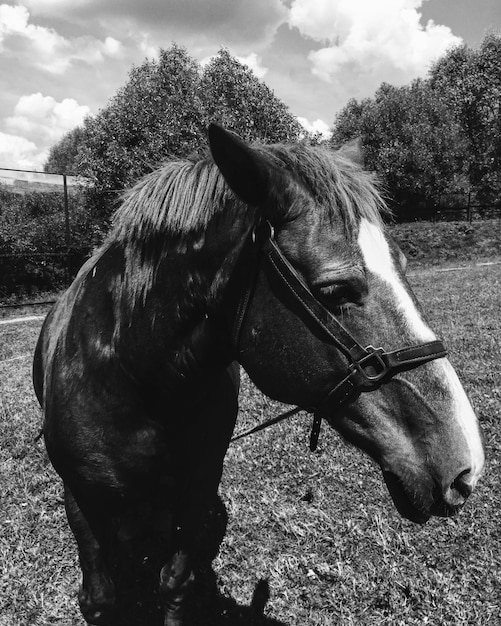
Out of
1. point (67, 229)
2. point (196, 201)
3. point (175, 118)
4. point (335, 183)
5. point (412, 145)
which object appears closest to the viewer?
point (335, 183)

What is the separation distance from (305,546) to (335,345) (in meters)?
2.25

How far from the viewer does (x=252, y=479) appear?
4051 mm

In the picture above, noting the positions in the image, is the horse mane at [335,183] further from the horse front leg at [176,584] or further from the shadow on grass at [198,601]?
the shadow on grass at [198,601]

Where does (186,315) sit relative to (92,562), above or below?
above

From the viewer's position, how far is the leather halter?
1.48 meters

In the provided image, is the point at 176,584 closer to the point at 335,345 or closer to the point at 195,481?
the point at 195,481

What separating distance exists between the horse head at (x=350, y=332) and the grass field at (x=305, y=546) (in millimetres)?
1624

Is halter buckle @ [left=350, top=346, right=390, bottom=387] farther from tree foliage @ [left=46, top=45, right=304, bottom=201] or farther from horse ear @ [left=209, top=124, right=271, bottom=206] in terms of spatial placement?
tree foliage @ [left=46, top=45, right=304, bottom=201]

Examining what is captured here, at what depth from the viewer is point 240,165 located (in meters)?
1.55

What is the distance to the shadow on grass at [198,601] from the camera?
112 inches

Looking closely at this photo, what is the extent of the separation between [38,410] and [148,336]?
4364 millimetres

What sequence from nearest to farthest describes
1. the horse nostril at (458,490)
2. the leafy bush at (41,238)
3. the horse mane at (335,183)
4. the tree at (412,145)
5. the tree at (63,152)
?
the horse nostril at (458,490)
the horse mane at (335,183)
the leafy bush at (41,238)
the tree at (412,145)
the tree at (63,152)

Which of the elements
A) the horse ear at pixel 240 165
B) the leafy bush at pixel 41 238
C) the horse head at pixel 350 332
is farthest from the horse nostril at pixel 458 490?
the leafy bush at pixel 41 238

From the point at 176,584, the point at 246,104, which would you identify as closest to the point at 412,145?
the point at 246,104
